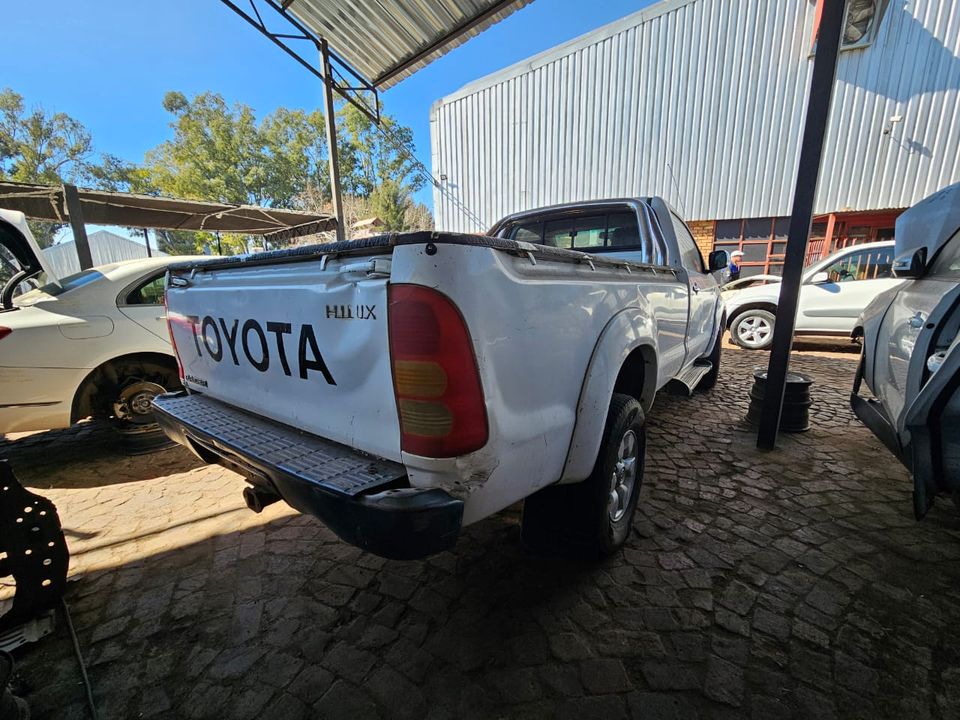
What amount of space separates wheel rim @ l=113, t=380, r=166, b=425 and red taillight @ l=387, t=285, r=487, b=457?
11.5 feet

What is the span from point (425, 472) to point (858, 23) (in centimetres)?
1558

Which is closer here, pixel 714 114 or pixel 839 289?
pixel 839 289

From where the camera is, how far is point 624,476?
2.29m

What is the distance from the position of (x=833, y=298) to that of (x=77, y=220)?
12.2 meters

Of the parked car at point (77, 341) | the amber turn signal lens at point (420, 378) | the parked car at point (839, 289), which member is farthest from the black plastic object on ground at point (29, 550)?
the parked car at point (839, 289)

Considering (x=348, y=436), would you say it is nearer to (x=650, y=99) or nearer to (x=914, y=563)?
(x=914, y=563)

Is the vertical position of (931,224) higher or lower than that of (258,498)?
higher

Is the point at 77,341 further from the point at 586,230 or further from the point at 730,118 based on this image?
the point at 730,118

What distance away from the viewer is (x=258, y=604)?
6.57 feet

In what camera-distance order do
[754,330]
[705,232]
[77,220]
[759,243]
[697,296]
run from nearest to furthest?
[697,296]
[77,220]
[754,330]
[759,243]
[705,232]

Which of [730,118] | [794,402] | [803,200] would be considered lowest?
[794,402]

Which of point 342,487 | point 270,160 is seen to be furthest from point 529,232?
point 270,160

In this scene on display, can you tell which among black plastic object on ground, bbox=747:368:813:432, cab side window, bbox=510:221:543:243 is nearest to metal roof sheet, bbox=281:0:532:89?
cab side window, bbox=510:221:543:243

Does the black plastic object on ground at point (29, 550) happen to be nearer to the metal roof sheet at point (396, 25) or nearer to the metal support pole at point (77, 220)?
the metal roof sheet at point (396, 25)
